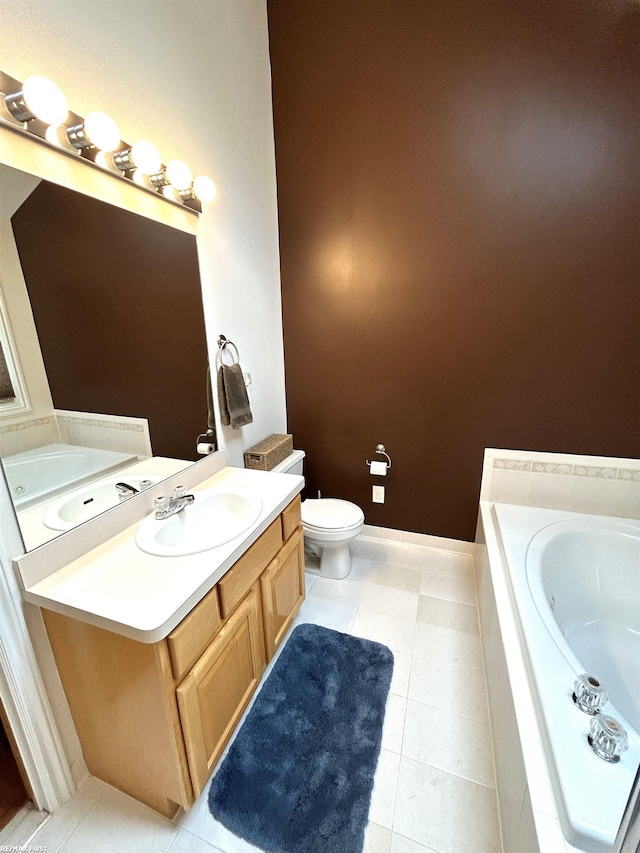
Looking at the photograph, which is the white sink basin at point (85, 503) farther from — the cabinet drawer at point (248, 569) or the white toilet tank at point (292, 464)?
the white toilet tank at point (292, 464)

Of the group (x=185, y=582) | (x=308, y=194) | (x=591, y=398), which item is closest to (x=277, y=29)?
(x=308, y=194)

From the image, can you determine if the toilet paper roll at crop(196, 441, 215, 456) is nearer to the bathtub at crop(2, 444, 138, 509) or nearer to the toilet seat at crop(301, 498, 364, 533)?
the bathtub at crop(2, 444, 138, 509)

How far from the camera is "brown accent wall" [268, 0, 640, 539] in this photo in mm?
1616

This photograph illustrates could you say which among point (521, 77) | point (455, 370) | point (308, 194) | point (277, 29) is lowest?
point (455, 370)

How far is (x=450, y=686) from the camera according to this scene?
4.90 ft

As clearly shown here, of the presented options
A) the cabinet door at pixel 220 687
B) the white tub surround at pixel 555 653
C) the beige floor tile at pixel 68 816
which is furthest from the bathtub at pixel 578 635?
the beige floor tile at pixel 68 816

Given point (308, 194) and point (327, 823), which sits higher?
point (308, 194)

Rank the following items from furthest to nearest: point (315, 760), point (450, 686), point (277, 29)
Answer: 1. point (277, 29)
2. point (450, 686)
3. point (315, 760)

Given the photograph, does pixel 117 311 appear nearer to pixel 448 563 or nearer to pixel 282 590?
pixel 282 590

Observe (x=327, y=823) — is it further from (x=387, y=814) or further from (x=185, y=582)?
(x=185, y=582)

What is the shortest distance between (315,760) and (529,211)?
2.56 metres

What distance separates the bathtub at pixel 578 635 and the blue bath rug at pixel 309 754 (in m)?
0.66

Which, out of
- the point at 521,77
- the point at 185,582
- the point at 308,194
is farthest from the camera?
the point at 308,194

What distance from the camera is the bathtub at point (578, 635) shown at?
769 millimetres
